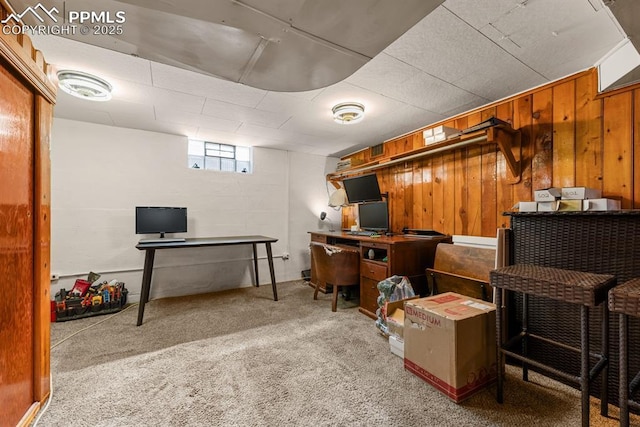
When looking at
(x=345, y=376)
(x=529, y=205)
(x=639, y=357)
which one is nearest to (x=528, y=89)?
(x=529, y=205)

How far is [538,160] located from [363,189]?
1.90 meters

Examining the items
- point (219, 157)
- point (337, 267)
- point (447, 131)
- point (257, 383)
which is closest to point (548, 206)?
point (447, 131)

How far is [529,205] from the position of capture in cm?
182

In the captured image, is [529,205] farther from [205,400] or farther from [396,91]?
[205,400]

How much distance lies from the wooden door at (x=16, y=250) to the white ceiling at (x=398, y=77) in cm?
50

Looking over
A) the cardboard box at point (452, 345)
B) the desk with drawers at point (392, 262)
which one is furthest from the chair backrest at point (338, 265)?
the cardboard box at point (452, 345)

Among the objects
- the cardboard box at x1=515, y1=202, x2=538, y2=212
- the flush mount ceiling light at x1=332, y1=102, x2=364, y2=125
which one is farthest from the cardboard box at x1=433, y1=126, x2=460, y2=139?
the cardboard box at x1=515, y1=202, x2=538, y2=212

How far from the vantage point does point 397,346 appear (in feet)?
6.24

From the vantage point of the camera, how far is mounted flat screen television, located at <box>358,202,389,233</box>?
10.5ft

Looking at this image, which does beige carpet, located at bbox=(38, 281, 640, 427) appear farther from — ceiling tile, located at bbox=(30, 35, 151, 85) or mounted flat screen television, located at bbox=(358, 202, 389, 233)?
ceiling tile, located at bbox=(30, 35, 151, 85)

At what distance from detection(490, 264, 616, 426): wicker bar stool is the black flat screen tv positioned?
132 inches

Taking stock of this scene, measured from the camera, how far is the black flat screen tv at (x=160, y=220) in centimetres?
306

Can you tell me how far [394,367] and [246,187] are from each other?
3100mm

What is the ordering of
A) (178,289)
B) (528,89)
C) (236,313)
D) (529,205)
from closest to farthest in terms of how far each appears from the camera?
→ (529,205) → (528,89) → (236,313) → (178,289)
